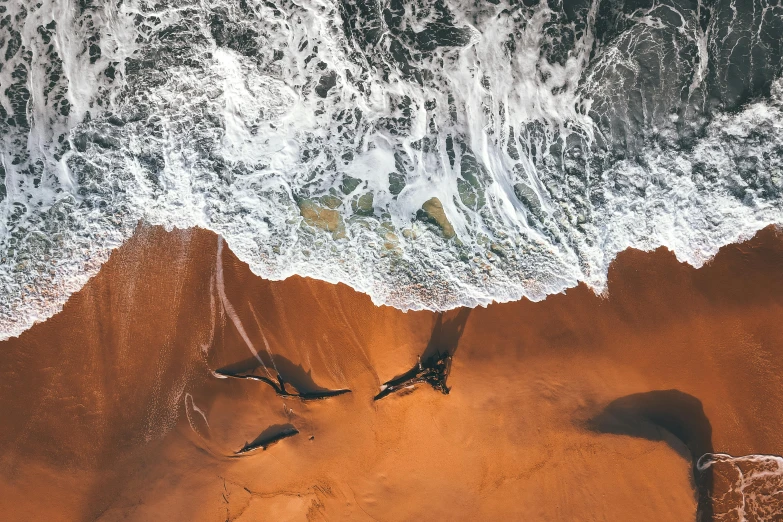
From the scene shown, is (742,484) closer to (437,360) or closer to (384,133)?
(437,360)

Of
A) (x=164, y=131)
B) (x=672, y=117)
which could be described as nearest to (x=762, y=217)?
(x=672, y=117)

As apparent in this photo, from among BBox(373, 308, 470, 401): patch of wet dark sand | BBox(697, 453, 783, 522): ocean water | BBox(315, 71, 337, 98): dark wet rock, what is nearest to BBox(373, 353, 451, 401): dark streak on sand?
BBox(373, 308, 470, 401): patch of wet dark sand

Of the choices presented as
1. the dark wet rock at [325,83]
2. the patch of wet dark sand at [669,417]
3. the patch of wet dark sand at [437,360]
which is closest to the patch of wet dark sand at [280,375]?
the patch of wet dark sand at [437,360]

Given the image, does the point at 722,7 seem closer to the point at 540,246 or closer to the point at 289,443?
the point at 540,246

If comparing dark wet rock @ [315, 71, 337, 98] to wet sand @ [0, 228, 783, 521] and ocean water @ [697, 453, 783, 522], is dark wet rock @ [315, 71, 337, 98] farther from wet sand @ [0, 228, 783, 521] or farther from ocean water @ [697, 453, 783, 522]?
ocean water @ [697, 453, 783, 522]

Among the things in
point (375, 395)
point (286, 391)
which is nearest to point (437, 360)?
point (375, 395)

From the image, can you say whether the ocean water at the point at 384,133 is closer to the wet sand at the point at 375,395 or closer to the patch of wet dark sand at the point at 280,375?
the wet sand at the point at 375,395
